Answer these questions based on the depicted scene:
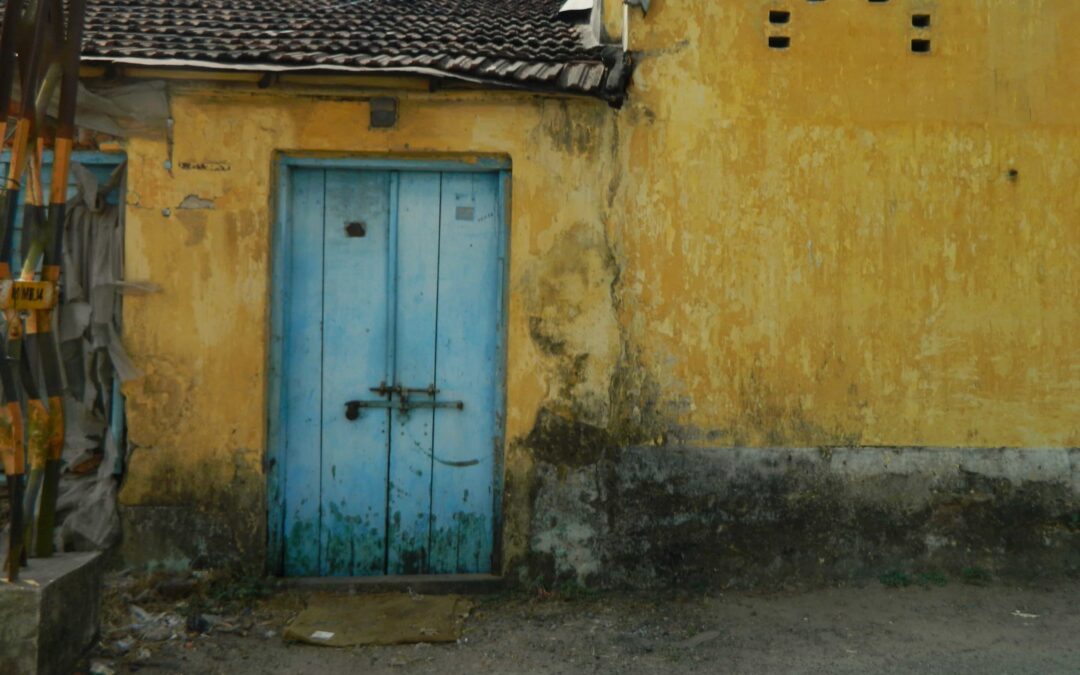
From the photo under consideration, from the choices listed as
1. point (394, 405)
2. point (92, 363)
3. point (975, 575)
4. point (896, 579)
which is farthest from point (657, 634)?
point (92, 363)

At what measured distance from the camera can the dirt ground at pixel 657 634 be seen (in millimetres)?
4602

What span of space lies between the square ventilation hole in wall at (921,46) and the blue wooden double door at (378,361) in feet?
8.84

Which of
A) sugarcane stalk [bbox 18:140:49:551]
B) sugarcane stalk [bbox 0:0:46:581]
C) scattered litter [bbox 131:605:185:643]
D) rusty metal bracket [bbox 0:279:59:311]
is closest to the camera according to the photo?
rusty metal bracket [bbox 0:279:59:311]

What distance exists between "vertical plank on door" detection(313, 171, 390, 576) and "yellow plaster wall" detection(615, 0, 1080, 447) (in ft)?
4.94

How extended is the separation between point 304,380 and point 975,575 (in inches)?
168

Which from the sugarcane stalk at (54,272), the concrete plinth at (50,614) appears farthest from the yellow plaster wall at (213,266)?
the sugarcane stalk at (54,272)

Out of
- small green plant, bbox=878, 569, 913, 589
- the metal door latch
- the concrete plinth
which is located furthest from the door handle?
small green plant, bbox=878, 569, 913, 589

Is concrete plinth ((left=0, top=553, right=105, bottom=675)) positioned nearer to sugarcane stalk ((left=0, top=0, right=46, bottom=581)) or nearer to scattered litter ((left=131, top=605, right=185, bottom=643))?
sugarcane stalk ((left=0, top=0, right=46, bottom=581))

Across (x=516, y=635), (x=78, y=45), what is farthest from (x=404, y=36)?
(x=516, y=635)

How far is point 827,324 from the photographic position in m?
5.64

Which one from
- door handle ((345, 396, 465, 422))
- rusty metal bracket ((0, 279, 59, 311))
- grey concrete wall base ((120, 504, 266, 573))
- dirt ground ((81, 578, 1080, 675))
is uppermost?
rusty metal bracket ((0, 279, 59, 311))

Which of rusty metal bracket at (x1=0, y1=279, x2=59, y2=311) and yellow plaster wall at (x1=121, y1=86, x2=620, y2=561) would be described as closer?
rusty metal bracket at (x1=0, y1=279, x2=59, y2=311)

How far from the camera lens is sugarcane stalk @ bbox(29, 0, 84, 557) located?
12.9ft

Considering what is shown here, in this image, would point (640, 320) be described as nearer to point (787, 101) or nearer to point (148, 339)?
point (787, 101)
